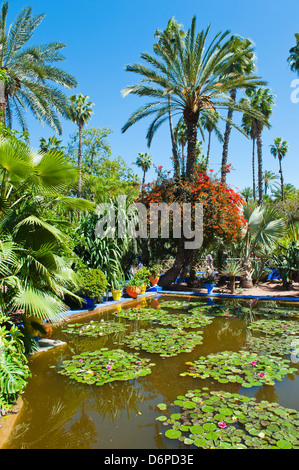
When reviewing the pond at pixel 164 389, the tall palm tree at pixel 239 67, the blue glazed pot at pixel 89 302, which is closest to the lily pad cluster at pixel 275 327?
the pond at pixel 164 389

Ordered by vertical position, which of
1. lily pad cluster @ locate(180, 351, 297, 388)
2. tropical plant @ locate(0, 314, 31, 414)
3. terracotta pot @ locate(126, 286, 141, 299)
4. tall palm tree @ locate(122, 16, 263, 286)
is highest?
tall palm tree @ locate(122, 16, 263, 286)

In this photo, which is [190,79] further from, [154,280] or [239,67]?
[239,67]

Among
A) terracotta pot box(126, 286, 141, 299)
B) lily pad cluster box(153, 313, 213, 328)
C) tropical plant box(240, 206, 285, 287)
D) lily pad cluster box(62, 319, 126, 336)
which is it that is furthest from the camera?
tropical plant box(240, 206, 285, 287)

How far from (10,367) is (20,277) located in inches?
43.8

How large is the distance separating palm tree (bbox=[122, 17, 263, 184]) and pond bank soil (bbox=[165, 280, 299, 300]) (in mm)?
4134

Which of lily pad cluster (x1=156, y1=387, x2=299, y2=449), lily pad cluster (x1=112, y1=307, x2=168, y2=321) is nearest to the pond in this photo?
lily pad cluster (x1=156, y1=387, x2=299, y2=449)

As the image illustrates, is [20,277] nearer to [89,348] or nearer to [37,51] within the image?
[89,348]

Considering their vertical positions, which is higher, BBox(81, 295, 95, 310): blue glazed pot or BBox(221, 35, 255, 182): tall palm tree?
BBox(221, 35, 255, 182): tall palm tree

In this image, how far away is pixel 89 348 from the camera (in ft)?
16.6

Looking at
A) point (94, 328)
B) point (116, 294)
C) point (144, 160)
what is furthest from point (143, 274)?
point (144, 160)

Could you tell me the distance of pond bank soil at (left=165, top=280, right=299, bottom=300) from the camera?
10.3 m

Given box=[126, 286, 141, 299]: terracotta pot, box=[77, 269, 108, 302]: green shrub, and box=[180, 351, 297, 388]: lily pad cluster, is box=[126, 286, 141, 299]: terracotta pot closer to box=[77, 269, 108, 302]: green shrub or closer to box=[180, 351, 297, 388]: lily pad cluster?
box=[77, 269, 108, 302]: green shrub

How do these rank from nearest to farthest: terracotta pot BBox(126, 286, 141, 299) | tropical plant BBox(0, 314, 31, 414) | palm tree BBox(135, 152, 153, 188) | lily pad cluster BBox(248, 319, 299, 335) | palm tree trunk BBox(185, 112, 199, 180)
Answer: tropical plant BBox(0, 314, 31, 414) < lily pad cluster BBox(248, 319, 299, 335) < terracotta pot BBox(126, 286, 141, 299) < palm tree trunk BBox(185, 112, 199, 180) < palm tree BBox(135, 152, 153, 188)

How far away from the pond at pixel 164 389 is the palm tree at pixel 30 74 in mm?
8138
